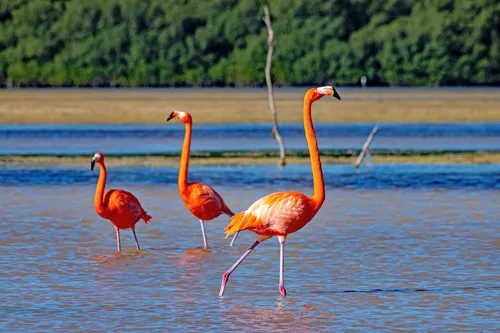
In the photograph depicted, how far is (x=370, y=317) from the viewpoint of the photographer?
1136 centimetres

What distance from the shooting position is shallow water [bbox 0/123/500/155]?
3438 centimetres

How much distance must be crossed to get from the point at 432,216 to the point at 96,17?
7390 cm

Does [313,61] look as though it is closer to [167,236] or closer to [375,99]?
[375,99]

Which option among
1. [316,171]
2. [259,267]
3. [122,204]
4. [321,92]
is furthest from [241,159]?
[321,92]

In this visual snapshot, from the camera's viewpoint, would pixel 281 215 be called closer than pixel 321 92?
No

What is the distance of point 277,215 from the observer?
1220 centimetres

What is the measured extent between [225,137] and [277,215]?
27.5 metres

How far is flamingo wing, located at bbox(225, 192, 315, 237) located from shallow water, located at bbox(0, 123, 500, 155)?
2026 cm

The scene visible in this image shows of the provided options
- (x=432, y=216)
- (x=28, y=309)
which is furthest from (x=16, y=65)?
(x=28, y=309)

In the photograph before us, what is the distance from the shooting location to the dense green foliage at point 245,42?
86812 mm

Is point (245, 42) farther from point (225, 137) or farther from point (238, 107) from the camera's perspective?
point (225, 137)

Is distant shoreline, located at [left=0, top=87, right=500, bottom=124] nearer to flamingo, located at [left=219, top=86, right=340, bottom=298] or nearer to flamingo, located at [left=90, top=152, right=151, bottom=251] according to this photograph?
flamingo, located at [left=90, top=152, right=151, bottom=251]

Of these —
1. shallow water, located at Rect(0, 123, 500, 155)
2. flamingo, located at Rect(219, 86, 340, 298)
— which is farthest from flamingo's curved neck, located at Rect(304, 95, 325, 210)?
shallow water, located at Rect(0, 123, 500, 155)

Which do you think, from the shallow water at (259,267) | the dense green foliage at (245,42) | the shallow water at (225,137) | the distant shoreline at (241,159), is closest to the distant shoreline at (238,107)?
the shallow water at (225,137)
